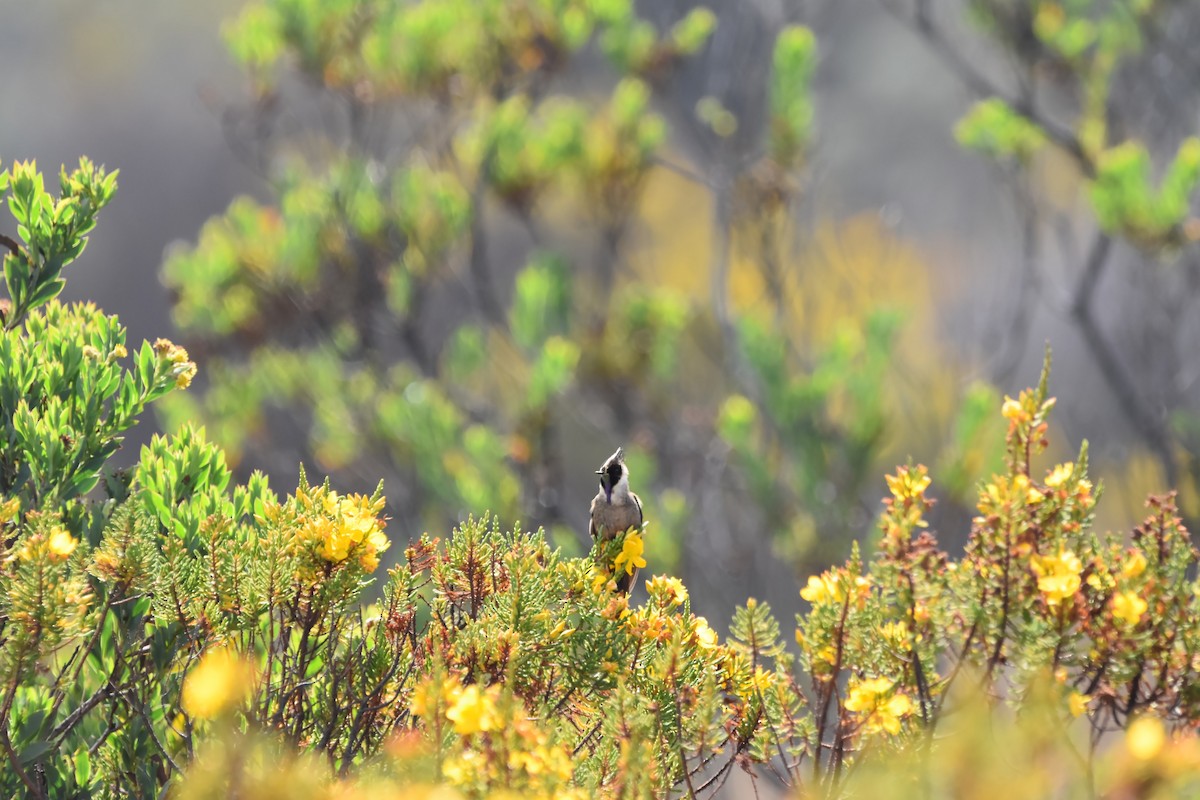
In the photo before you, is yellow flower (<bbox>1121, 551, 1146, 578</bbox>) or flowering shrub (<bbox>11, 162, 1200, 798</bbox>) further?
yellow flower (<bbox>1121, 551, 1146, 578</bbox>)

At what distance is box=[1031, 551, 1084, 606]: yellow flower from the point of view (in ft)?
7.73

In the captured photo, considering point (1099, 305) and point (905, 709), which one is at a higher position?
point (1099, 305)

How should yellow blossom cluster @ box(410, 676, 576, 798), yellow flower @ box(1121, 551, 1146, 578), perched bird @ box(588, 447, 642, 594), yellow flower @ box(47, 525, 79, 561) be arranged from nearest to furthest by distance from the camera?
yellow blossom cluster @ box(410, 676, 576, 798), yellow flower @ box(47, 525, 79, 561), yellow flower @ box(1121, 551, 1146, 578), perched bird @ box(588, 447, 642, 594)

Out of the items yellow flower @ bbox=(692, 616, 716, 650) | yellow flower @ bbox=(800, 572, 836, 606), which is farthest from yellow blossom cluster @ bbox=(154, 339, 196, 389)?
yellow flower @ bbox=(800, 572, 836, 606)

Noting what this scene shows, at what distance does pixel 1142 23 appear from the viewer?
7734mm

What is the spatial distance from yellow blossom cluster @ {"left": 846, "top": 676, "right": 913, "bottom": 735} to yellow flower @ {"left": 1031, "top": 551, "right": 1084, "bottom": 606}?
Answer: 0.35m

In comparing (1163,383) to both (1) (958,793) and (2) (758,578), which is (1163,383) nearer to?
(2) (758,578)

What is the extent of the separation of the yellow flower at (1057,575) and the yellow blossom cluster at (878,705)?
0.35 meters

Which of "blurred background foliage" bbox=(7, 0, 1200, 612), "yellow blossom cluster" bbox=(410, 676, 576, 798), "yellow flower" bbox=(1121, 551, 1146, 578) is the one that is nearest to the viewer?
"yellow blossom cluster" bbox=(410, 676, 576, 798)

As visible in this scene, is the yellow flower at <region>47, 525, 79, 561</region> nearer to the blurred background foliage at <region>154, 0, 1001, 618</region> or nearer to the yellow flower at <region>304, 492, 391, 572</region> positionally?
the yellow flower at <region>304, 492, 391, 572</region>

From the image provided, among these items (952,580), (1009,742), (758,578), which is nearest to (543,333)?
(758,578)

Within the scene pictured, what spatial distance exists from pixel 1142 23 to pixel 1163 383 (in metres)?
2.38

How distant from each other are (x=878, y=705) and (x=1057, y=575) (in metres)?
0.44

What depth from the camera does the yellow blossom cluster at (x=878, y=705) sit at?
2.34m
